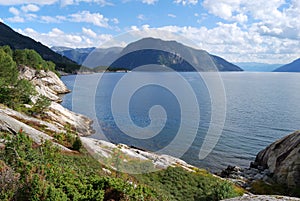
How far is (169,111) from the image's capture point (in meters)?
87.1

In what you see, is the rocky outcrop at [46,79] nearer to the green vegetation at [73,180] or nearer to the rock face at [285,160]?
the rock face at [285,160]

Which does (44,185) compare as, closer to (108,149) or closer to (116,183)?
(116,183)

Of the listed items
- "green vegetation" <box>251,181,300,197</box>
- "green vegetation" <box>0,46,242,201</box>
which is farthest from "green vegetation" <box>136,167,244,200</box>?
"green vegetation" <box>251,181,300,197</box>

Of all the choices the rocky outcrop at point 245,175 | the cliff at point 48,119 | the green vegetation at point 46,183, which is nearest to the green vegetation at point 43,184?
the green vegetation at point 46,183

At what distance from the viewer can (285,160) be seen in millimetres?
35781

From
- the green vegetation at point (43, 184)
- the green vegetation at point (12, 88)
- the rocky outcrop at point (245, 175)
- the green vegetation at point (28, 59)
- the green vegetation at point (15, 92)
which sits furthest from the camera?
the green vegetation at point (28, 59)

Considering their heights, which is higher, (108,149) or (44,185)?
(44,185)

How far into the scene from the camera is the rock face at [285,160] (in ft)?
108

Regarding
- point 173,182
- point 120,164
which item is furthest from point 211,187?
point 120,164

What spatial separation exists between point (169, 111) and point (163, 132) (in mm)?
24589

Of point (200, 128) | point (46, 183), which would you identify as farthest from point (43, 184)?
point (200, 128)

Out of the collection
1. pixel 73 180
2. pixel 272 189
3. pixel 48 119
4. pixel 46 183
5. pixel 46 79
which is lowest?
pixel 272 189

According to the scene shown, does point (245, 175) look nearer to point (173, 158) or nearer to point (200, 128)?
point (173, 158)

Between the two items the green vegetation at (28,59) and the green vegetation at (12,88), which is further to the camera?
the green vegetation at (28,59)
